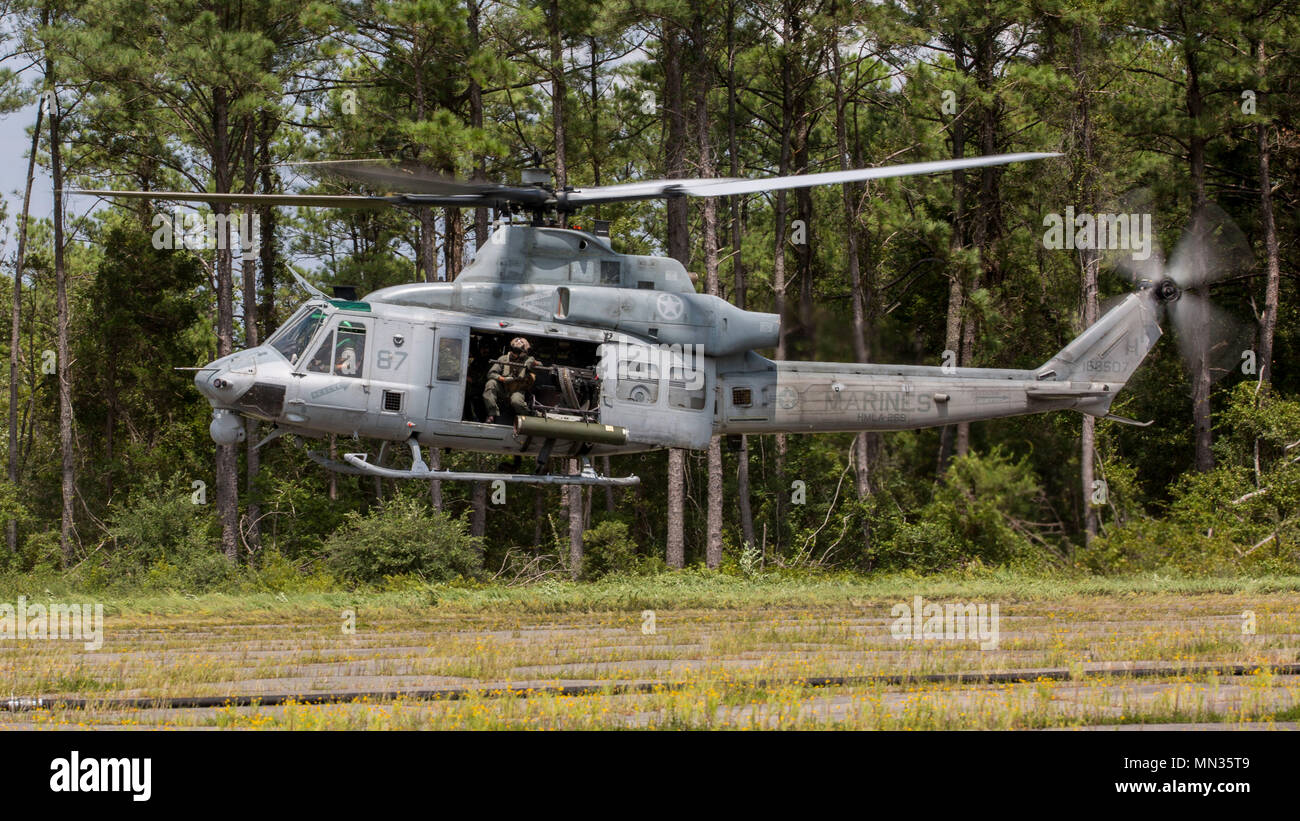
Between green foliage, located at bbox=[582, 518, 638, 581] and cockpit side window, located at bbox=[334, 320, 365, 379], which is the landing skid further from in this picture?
green foliage, located at bbox=[582, 518, 638, 581]

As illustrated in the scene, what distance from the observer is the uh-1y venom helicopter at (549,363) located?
1727 cm

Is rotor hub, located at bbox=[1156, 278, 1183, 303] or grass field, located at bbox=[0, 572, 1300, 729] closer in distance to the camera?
grass field, located at bbox=[0, 572, 1300, 729]

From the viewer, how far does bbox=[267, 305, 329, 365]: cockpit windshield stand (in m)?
17.5

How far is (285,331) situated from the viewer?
699 inches

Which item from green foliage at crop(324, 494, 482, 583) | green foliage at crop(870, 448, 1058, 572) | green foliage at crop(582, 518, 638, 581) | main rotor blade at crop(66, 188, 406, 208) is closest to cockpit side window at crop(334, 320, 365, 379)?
main rotor blade at crop(66, 188, 406, 208)

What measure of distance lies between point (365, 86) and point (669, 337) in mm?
20701

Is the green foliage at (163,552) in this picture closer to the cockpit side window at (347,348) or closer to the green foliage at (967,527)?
the cockpit side window at (347,348)

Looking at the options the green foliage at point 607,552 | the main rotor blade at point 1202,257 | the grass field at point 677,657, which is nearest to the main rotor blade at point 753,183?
the grass field at point 677,657

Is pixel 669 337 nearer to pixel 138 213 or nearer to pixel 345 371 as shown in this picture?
pixel 345 371

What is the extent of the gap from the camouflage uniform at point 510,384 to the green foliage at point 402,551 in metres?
9.86

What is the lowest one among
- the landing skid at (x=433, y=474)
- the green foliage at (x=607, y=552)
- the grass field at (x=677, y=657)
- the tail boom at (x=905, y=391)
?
the green foliage at (x=607, y=552)

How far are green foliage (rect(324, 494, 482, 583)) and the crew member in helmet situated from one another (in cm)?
987
